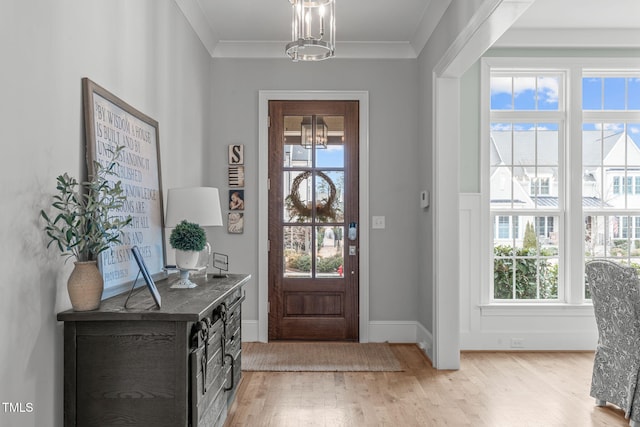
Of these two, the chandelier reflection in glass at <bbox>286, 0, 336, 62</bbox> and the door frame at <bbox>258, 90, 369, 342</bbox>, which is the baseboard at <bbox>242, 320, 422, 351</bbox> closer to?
the door frame at <bbox>258, 90, 369, 342</bbox>

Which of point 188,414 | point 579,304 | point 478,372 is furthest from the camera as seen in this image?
point 579,304

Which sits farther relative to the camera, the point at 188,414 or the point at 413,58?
the point at 413,58

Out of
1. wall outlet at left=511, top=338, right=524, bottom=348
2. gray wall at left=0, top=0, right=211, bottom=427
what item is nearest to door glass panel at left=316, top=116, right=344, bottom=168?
wall outlet at left=511, top=338, right=524, bottom=348

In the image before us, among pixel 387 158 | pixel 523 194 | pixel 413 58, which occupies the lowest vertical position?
Answer: pixel 523 194

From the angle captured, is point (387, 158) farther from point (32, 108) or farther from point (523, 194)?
point (32, 108)

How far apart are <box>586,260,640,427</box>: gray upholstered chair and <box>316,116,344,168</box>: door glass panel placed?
2433mm

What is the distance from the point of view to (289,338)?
4.90 metres

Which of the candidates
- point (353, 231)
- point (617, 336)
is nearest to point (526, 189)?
point (353, 231)

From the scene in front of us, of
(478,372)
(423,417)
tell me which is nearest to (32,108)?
(423,417)

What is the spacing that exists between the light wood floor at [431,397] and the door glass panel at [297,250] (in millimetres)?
1210

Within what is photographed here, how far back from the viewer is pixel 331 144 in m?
4.93

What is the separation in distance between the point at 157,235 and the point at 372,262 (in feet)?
7.78

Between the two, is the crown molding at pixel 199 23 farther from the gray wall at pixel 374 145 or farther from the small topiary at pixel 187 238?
the small topiary at pixel 187 238

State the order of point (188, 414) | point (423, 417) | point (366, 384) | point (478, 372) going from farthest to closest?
1. point (478, 372)
2. point (366, 384)
3. point (423, 417)
4. point (188, 414)
